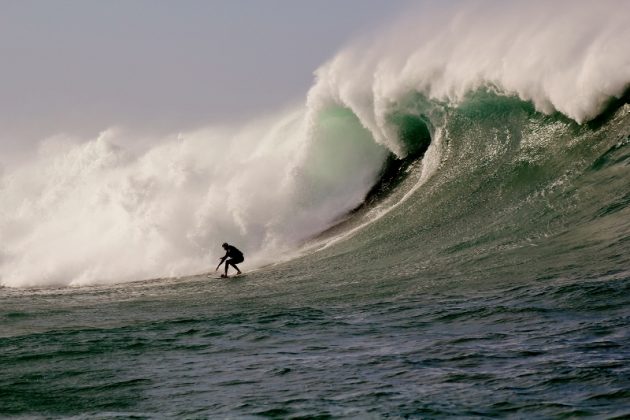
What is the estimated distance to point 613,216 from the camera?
12.4 meters

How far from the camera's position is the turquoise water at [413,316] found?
634 centimetres

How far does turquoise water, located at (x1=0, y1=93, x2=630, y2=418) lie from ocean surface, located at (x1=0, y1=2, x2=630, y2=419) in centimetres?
4

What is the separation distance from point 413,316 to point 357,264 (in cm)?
521

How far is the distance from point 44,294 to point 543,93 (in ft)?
37.4

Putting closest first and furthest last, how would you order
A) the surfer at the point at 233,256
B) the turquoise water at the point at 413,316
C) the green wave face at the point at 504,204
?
the turquoise water at the point at 413,316 → the green wave face at the point at 504,204 → the surfer at the point at 233,256

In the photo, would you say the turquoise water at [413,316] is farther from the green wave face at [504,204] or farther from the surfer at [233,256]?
the surfer at [233,256]

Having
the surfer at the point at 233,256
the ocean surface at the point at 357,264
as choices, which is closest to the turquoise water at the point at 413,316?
the ocean surface at the point at 357,264

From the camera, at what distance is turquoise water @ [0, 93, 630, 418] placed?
6340 mm

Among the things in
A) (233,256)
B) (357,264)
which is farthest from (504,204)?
(233,256)

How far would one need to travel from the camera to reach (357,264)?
14750 mm

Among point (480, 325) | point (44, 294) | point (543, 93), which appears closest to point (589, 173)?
point (543, 93)

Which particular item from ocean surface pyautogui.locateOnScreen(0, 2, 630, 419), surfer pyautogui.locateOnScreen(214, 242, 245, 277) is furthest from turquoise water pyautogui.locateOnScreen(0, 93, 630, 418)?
surfer pyautogui.locateOnScreen(214, 242, 245, 277)

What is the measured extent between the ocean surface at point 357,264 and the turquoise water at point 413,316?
1.5 inches

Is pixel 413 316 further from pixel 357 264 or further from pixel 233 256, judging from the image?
pixel 233 256
